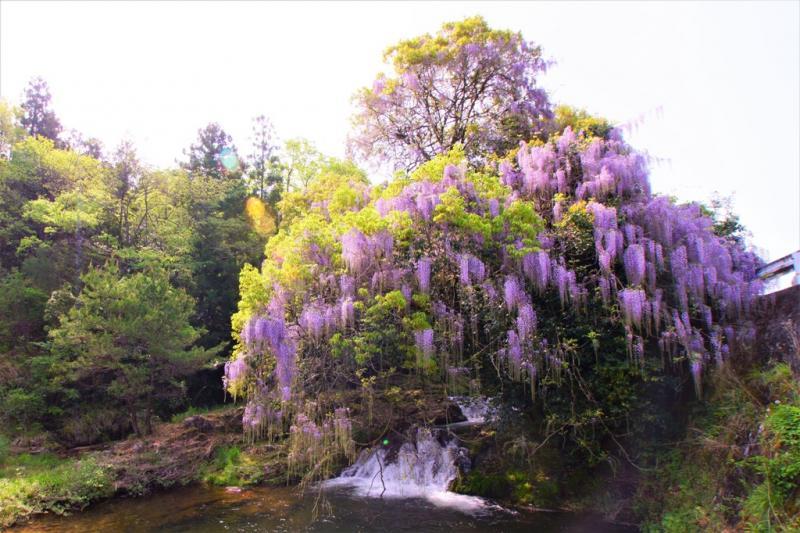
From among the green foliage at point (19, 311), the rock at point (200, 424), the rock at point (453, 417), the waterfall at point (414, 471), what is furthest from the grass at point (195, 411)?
the rock at point (453, 417)

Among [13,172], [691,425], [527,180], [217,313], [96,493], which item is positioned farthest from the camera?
[217,313]

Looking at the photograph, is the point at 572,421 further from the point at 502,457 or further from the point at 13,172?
the point at 13,172

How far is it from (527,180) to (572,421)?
498 centimetres

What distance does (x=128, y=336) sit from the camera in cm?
1470

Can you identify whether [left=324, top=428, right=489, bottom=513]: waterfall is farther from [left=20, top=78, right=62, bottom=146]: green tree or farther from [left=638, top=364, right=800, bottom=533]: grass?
[left=20, top=78, right=62, bottom=146]: green tree

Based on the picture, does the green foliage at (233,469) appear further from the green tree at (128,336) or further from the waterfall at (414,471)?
the green tree at (128,336)

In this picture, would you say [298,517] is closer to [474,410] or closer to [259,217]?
[474,410]

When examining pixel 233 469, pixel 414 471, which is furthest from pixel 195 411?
pixel 414 471

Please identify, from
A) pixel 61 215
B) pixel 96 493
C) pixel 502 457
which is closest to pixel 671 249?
pixel 502 457

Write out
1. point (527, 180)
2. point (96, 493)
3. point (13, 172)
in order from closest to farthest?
point (527, 180)
point (96, 493)
point (13, 172)

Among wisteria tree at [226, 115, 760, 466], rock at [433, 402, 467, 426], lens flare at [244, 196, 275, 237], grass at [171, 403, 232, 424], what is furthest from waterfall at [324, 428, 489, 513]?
lens flare at [244, 196, 275, 237]

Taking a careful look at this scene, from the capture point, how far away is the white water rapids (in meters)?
11.5

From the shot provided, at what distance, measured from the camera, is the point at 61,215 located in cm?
1830

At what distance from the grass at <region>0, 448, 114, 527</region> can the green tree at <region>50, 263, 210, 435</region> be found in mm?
2521
